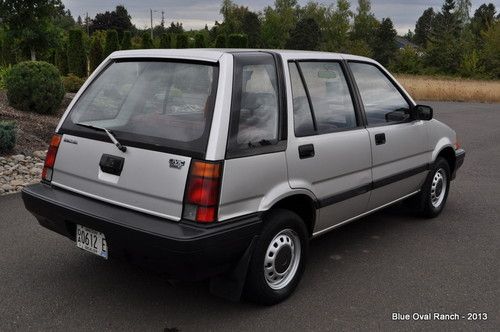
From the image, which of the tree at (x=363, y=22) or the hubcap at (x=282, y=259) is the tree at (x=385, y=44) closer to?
the tree at (x=363, y=22)

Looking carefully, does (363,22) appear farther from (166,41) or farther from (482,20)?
(166,41)

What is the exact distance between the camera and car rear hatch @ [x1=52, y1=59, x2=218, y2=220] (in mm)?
3068

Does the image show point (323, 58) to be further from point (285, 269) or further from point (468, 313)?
point (468, 313)

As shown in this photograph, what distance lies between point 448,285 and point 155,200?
7.64ft

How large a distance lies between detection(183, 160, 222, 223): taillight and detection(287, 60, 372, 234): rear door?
Answer: 65cm

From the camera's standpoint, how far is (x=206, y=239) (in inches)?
114

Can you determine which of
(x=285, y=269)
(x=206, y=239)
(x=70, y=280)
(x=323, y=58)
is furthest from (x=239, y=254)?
(x=323, y=58)

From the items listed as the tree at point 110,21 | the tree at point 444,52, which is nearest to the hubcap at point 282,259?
the tree at point 444,52

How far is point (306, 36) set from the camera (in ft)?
216

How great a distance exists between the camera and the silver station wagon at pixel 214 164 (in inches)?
118

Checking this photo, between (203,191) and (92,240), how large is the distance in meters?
0.89

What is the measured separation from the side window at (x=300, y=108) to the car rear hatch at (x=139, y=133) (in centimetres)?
67

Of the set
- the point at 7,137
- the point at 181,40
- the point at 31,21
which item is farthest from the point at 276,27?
the point at 7,137

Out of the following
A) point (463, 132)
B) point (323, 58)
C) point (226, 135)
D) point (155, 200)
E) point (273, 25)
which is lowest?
point (463, 132)
